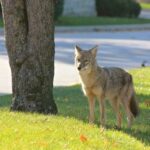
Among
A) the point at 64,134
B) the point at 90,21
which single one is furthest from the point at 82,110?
the point at 90,21

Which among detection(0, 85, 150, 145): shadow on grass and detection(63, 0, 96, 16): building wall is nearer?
detection(0, 85, 150, 145): shadow on grass

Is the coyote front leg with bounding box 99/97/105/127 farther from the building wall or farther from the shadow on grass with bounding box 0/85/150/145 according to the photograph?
the building wall

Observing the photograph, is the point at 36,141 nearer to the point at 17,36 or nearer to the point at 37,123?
the point at 37,123

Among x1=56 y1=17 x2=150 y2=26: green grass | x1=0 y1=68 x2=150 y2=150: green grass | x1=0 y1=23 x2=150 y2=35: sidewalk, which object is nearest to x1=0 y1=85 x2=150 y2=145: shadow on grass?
x1=0 y1=68 x2=150 y2=150: green grass

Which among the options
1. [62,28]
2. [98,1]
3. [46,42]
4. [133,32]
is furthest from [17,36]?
[98,1]

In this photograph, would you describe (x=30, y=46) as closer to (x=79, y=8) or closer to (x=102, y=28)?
(x=102, y=28)

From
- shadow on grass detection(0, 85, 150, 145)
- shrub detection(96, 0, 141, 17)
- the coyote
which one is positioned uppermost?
the coyote

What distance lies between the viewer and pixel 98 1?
4466cm

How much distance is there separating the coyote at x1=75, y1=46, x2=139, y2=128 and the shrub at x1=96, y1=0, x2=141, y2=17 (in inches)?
1350

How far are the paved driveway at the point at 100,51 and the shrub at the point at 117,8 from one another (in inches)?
316

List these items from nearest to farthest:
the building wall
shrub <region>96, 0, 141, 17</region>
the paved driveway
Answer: the paved driveway
the building wall
shrub <region>96, 0, 141, 17</region>

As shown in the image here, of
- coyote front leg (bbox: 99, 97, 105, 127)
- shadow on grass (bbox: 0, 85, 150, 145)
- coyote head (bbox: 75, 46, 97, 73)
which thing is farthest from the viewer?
shadow on grass (bbox: 0, 85, 150, 145)

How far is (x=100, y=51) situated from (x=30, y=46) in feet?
50.9

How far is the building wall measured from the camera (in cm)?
4403
